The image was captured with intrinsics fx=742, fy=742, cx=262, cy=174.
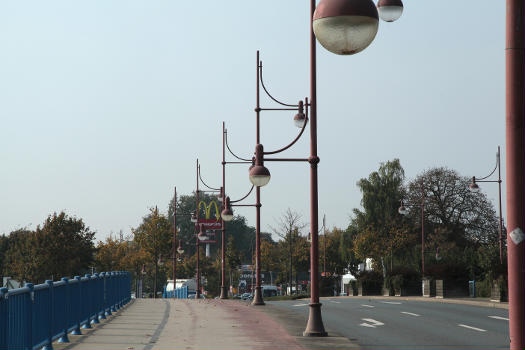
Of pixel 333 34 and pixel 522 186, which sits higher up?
pixel 333 34

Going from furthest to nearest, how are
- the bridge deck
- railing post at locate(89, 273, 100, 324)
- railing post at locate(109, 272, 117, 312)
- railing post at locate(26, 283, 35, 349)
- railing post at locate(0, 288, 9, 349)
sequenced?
railing post at locate(109, 272, 117, 312) < railing post at locate(89, 273, 100, 324) < the bridge deck < railing post at locate(26, 283, 35, 349) < railing post at locate(0, 288, 9, 349)

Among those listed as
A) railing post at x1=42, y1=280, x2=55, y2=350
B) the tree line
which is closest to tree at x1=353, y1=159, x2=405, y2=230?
the tree line

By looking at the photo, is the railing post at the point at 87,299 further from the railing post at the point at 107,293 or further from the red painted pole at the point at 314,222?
the red painted pole at the point at 314,222

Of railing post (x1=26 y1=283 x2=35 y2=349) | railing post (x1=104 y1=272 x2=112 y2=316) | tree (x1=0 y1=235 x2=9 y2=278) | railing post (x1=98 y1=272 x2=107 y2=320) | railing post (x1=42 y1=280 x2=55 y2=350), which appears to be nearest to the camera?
railing post (x1=26 y1=283 x2=35 y2=349)

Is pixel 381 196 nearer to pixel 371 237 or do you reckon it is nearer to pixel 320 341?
pixel 371 237

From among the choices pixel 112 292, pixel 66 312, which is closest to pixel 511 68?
pixel 66 312

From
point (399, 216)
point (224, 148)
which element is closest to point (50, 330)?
point (224, 148)

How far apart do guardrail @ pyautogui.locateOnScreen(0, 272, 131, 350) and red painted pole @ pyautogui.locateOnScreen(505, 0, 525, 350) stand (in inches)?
261

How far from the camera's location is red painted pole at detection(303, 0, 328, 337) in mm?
15500

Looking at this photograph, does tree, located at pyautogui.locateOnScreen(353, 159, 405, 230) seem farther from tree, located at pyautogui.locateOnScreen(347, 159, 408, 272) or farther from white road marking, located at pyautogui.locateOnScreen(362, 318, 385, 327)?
white road marking, located at pyautogui.locateOnScreen(362, 318, 385, 327)

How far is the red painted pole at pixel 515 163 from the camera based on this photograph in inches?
214

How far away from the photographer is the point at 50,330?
→ 42.4 feet

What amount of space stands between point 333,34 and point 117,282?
22.5m

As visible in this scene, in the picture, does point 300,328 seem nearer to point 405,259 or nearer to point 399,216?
point 405,259
